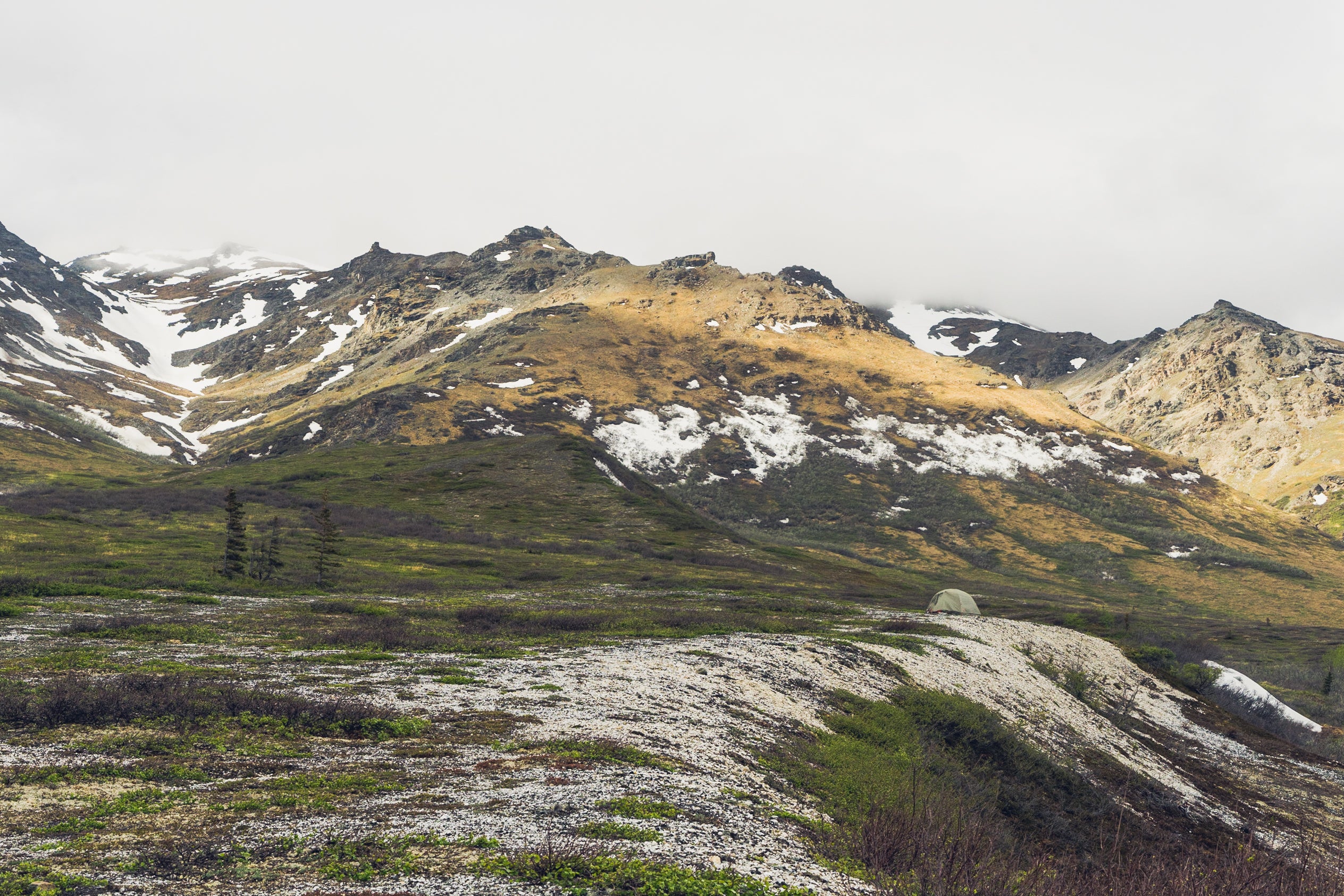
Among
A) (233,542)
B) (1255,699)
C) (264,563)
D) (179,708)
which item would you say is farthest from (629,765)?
(1255,699)

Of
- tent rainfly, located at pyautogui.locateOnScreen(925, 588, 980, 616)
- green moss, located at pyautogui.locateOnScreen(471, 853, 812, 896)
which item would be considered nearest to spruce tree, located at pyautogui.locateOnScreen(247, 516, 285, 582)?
green moss, located at pyautogui.locateOnScreen(471, 853, 812, 896)

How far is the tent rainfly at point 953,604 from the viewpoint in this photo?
6631cm

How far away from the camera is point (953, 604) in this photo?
6675 centimetres

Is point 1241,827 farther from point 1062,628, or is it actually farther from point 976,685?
point 1062,628

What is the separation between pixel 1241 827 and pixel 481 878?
32.7m

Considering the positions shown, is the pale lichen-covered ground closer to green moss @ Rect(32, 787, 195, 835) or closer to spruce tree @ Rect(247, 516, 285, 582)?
green moss @ Rect(32, 787, 195, 835)

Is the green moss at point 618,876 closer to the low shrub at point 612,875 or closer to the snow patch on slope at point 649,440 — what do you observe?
the low shrub at point 612,875

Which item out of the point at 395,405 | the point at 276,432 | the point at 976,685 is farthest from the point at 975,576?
the point at 276,432

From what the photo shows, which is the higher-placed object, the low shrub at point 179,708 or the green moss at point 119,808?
the green moss at point 119,808

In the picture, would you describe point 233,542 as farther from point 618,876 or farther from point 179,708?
point 618,876

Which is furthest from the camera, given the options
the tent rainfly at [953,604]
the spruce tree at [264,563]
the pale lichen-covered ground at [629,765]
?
the tent rainfly at [953,604]

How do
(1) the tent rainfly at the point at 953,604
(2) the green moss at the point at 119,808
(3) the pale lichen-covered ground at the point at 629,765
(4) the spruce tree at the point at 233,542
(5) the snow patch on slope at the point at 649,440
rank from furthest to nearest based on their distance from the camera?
(5) the snow patch on slope at the point at 649,440, (1) the tent rainfly at the point at 953,604, (4) the spruce tree at the point at 233,542, (3) the pale lichen-covered ground at the point at 629,765, (2) the green moss at the point at 119,808

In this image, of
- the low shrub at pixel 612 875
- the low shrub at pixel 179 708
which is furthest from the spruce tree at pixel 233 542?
the low shrub at pixel 612 875

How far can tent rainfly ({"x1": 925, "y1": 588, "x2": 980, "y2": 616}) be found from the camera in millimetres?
66312
